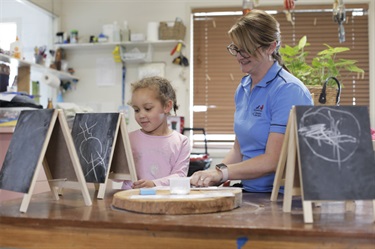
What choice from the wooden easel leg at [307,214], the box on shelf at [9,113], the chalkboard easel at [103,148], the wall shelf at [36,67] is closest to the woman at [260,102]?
the chalkboard easel at [103,148]

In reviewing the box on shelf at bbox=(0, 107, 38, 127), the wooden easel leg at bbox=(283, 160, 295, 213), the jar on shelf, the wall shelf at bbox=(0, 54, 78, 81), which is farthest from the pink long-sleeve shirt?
the jar on shelf

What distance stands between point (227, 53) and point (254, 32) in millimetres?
2692

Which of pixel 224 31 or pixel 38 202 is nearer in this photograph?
pixel 38 202

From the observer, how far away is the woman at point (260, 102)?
155cm

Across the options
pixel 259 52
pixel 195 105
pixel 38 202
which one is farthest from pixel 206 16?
pixel 38 202

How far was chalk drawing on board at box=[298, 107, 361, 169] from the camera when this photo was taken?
3.62ft

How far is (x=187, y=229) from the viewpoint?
100 cm

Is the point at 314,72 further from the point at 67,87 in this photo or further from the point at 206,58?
the point at 67,87

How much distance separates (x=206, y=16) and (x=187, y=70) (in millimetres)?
550

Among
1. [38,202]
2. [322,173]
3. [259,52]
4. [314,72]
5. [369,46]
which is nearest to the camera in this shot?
[322,173]

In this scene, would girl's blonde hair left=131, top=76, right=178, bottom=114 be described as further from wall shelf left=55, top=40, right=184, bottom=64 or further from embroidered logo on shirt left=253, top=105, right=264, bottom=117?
wall shelf left=55, top=40, right=184, bottom=64

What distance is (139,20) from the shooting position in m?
4.42

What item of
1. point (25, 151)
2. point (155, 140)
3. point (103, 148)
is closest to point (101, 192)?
point (103, 148)

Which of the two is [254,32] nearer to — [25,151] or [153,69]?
[25,151]
